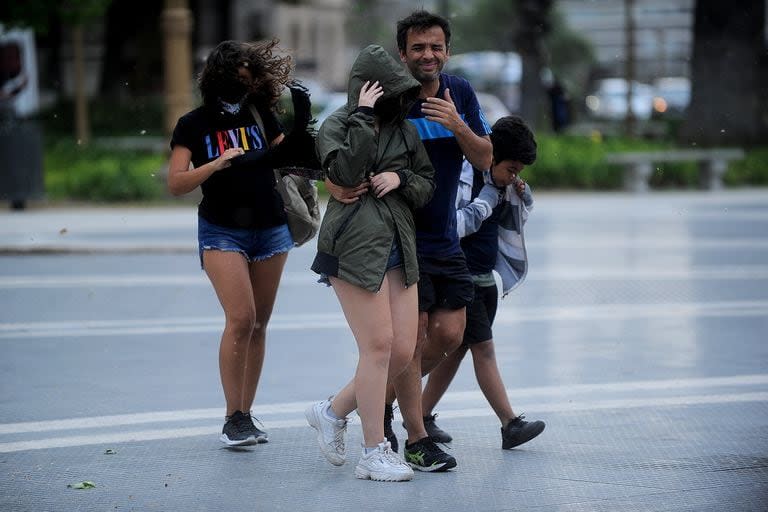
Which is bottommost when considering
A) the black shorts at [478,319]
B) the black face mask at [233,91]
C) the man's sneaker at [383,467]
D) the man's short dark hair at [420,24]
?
the man's sneaker at [383,467]

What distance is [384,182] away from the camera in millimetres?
5734

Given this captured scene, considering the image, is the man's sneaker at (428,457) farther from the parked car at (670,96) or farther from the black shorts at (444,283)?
the parked car at (670,96)

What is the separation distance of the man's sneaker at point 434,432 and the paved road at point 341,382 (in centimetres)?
11

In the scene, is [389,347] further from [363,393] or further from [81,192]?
[81,192]

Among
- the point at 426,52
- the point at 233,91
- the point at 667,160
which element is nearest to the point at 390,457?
the point at 426,52

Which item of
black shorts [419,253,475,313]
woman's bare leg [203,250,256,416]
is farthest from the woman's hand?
woman's bare leg [203,250,256,416]

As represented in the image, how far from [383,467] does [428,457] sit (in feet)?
0.90

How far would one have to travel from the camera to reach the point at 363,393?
19.5 feet

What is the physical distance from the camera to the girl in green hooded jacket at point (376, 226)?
18.8 ft

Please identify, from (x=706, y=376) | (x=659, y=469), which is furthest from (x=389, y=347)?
(x=706, y=376)

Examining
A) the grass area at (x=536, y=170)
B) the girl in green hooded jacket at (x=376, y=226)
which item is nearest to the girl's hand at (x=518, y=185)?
the girl in green hooded jacket at (x=376, y=226)

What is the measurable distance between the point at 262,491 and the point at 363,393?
57 centimetres

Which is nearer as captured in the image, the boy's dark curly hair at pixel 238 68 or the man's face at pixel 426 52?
the man's face at pixel 426 52

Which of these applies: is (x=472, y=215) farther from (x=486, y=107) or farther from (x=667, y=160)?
(x=486, y=107)
